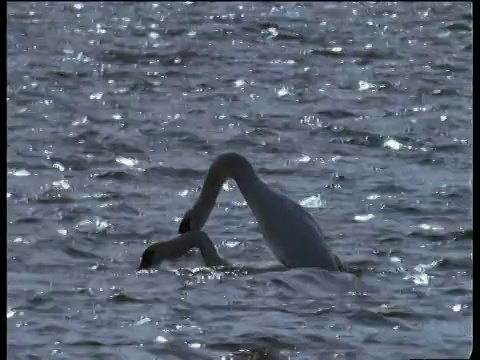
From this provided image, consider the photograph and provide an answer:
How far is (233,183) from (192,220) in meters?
2.07

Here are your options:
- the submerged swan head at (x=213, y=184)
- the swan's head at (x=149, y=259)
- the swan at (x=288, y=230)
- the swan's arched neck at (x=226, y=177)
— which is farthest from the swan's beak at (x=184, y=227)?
the swan's head at (x=149, y=259)

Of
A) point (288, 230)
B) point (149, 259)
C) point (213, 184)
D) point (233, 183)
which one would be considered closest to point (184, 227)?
point (213, 184)

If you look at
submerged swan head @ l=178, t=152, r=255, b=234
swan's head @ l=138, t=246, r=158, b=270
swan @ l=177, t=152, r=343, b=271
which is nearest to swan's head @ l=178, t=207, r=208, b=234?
submerged swan head @ l=178, t=152, r=255, b=234

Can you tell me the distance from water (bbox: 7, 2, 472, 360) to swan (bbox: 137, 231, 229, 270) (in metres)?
0.09

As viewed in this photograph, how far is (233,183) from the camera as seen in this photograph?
500 inches

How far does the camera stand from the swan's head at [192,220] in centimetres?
1059

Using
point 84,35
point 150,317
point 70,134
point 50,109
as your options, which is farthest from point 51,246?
point 84,35

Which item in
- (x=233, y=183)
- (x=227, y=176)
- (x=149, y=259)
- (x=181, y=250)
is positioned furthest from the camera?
(x=233, y=183)

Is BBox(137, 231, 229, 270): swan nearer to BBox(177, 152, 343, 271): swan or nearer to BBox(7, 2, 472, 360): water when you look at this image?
BBox(7, 2, 472, 360): water

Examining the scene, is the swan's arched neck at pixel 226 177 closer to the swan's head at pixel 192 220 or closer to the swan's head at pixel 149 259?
the swan's head at pixel 192 220

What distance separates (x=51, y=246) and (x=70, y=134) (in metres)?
4.40

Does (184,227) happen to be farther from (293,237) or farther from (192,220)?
(293,237)

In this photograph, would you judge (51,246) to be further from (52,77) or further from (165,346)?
(52,77)

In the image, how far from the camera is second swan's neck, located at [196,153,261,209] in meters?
10.5
